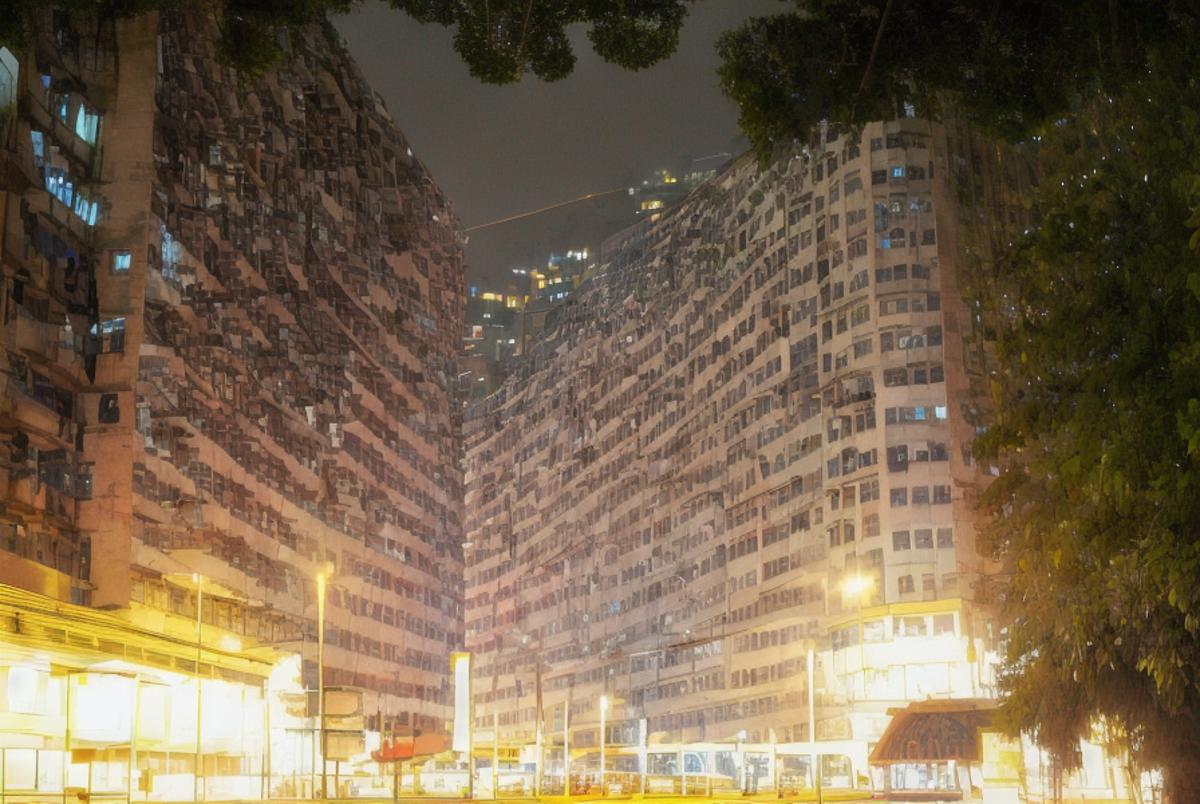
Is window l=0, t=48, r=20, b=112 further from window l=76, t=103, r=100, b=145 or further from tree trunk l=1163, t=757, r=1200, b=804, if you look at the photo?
tree trunk l=1163, t=757, r=1200, b=804

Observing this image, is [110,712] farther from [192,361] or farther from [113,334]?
[192,361]

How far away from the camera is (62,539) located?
55031mm

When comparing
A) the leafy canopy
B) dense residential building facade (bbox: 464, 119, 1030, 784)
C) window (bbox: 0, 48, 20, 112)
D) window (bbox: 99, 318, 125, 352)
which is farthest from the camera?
dense residential building facade (bbox: 464, 119, 1030, 784)

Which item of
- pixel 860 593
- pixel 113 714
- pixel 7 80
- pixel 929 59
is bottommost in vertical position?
pixel 113 714

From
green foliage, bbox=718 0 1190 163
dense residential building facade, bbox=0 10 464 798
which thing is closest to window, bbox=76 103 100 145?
dense residential building facade, bbox=0 10 464 798

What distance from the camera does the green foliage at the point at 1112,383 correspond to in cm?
1259

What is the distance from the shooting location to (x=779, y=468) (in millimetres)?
119625

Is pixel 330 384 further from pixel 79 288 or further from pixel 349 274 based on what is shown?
pixel 79 288

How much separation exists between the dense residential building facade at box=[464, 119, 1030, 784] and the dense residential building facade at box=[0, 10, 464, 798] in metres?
19.3

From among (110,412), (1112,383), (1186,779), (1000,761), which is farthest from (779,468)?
(1112,383)

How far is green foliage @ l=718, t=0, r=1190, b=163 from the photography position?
12641 millimetres

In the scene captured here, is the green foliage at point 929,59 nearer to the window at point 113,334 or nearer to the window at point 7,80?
the window at point 7,80

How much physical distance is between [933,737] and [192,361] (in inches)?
1277

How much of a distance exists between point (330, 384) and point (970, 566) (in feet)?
128
